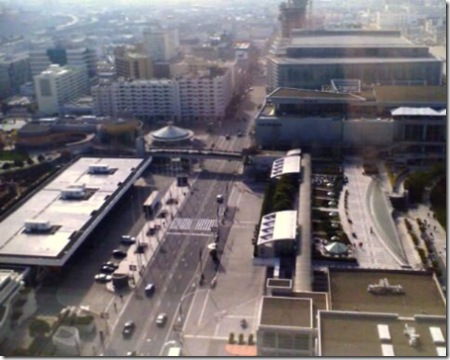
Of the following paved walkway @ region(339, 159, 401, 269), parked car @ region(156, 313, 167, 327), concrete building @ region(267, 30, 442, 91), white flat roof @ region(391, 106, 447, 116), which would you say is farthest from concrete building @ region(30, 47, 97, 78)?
parked car @ region(156, 313, 167, 327)

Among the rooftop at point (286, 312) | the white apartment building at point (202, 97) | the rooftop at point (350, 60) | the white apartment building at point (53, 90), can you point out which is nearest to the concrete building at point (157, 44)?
the white apartment building at point (53, 90)

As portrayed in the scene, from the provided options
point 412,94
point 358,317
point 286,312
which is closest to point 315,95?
point 412,94

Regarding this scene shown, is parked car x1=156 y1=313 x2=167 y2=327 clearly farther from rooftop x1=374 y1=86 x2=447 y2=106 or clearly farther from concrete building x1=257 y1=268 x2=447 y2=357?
rooftop x1=374 y1=86 x2=447 y2=106

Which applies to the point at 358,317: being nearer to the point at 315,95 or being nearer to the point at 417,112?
the point at 417,112

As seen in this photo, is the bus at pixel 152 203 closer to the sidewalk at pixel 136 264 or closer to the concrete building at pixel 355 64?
the sidewalk at pixel 136 264

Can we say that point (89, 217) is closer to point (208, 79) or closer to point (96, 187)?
point (96, 187)

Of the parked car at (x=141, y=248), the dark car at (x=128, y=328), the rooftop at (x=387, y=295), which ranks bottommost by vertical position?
the parked car at (x=141, y=248)
